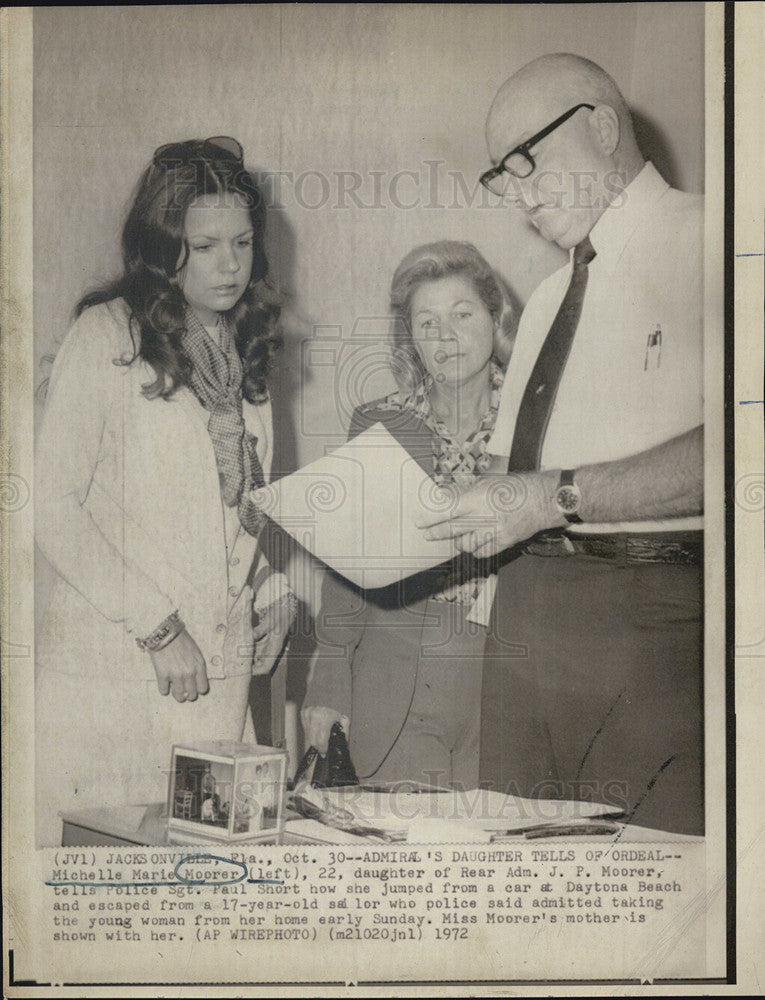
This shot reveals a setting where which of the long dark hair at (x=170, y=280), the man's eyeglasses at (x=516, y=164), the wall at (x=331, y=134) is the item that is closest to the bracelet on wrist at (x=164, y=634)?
the wall at (x=331, y=134)

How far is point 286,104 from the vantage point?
97.0 inches

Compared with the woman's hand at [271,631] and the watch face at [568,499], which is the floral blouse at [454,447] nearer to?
the watch face at [568,499]

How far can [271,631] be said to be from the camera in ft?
8.09

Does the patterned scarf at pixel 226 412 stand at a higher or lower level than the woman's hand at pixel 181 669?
higher

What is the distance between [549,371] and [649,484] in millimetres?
462

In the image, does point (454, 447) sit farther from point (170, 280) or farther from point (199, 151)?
point (199, 151)

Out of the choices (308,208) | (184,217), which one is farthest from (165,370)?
(308,208)

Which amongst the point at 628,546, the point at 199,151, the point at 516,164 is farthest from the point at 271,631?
the point at 516,164

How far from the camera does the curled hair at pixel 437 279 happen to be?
245 cm

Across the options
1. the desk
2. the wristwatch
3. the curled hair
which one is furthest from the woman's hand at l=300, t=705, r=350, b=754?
the curled hair

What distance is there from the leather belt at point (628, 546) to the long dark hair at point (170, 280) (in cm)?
A: 99

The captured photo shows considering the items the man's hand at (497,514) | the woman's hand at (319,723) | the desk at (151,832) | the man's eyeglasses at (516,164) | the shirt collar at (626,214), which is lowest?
the desk at (151,832)

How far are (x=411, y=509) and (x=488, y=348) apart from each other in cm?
55

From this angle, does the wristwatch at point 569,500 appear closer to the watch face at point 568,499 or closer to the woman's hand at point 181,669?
the watch face at point 568,499
